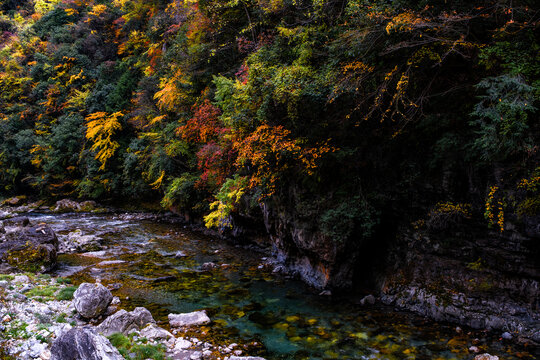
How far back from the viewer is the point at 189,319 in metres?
6.10

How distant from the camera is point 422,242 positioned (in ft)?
21.5

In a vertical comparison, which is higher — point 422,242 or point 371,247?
point 422,242

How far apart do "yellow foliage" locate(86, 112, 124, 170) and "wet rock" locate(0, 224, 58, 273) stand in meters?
10.1

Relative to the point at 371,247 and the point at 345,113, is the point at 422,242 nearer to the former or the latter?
the point at 371,247

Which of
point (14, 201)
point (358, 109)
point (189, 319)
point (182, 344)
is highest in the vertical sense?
point (358, 109)

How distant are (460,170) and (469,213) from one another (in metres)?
0.81

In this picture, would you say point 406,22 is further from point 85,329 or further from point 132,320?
point 132,320

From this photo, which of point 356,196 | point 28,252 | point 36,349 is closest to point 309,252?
point 356,196

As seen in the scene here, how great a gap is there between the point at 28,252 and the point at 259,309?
7231 mm

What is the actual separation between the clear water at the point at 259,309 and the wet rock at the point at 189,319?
0.57 feet

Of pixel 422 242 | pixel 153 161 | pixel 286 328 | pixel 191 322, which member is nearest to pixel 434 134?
pixel 422 242

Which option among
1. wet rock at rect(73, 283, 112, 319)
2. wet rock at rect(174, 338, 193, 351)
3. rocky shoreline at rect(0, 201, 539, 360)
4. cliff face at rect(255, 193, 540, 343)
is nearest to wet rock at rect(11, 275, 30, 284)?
rocky shoreline at rect(0, 201, 539, 360)

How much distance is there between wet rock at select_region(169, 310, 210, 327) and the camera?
5.97 meters

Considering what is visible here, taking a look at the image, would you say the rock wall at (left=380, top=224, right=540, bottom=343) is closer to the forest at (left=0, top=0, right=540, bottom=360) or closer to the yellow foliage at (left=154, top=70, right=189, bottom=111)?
the forest at (left=0, top=0, right=540, bottom=360)
